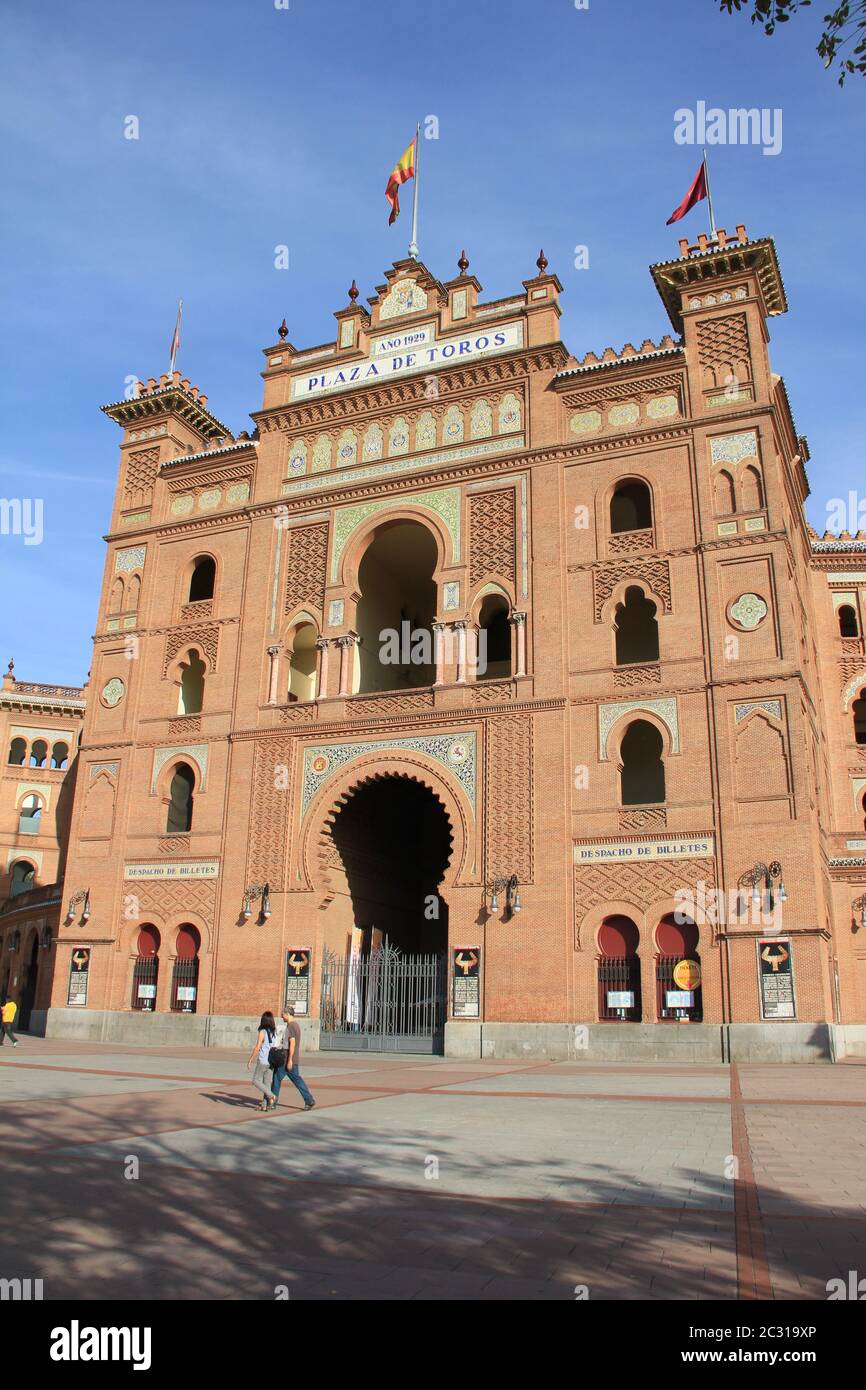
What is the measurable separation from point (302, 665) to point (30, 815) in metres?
23.6

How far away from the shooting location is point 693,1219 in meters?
6.48

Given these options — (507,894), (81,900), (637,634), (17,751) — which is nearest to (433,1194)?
(507,894)

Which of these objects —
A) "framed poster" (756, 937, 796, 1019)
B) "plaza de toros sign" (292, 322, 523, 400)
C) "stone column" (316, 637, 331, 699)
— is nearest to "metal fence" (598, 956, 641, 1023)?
"framed poster" (756, 937, 796, 1019)

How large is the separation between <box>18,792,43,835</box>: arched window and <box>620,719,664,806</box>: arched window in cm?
3186

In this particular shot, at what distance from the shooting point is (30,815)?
4800 centimetres

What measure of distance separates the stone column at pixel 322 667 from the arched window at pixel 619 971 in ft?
30.4

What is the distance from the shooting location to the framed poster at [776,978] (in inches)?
790

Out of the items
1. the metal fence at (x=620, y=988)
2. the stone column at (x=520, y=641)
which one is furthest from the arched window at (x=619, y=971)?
the stone column at (x=520, y=641)

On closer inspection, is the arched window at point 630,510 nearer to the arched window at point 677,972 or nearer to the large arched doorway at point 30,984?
the arched window at point 677,972

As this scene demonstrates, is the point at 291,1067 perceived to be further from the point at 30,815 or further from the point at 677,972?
the point at 30,815

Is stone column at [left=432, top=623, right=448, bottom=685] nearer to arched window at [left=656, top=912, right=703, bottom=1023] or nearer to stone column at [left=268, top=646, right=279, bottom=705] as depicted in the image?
stone column at [left=268, top=646, right=279, bottom=705]

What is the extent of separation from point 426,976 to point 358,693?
23.5ft

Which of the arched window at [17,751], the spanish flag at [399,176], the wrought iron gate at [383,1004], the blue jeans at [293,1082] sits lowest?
the blue jeans at [293,1082]

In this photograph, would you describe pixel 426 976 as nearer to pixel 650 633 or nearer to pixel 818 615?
pixel 650 633
